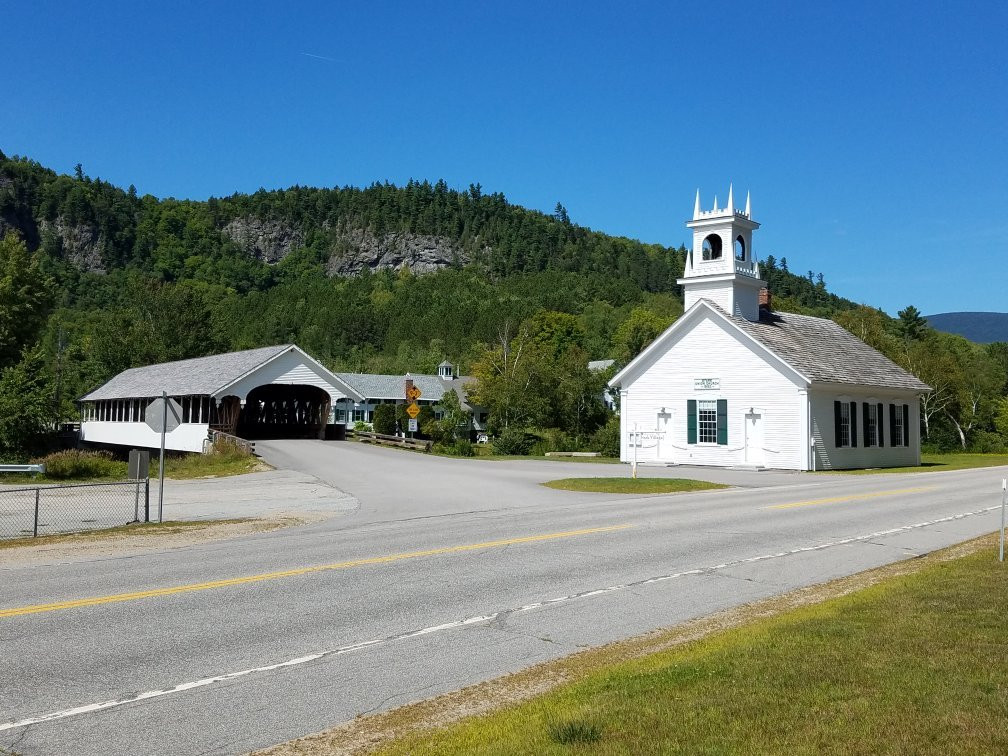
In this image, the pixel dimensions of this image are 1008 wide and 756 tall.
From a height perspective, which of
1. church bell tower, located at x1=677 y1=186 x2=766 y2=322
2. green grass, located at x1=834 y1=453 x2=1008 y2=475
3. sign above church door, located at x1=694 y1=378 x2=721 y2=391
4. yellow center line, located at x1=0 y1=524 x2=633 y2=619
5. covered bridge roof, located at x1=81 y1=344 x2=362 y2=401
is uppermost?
church bell tower, located at x1=677 y1=186 x2=766 y2=322

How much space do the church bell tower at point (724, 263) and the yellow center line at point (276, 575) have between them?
26.2m

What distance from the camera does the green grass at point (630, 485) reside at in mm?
26391

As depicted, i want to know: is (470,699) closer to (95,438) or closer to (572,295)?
Answer: (95,438)

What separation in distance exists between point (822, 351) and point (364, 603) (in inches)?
1380

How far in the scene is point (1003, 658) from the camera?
22.5 ft

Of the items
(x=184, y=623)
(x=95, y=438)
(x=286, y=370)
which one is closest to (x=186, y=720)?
(x=184, y=623)

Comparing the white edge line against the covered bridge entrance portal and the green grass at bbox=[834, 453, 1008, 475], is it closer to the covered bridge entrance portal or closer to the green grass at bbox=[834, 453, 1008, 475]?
the green grass at bbox=[834, 453, 1008, 475]

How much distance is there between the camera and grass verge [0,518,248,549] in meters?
15.9

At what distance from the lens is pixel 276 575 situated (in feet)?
38.7

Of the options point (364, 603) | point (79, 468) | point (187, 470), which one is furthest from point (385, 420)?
point (364, 603)

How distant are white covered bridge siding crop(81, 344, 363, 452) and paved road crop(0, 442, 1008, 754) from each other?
28535mm

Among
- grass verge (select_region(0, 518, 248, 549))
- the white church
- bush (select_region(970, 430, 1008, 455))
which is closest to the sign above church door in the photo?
the white church

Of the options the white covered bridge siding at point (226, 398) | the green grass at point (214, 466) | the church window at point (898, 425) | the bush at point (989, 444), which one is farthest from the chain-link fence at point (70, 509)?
the bush at point (989, 444)

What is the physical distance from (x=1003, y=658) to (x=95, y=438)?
64408mm
